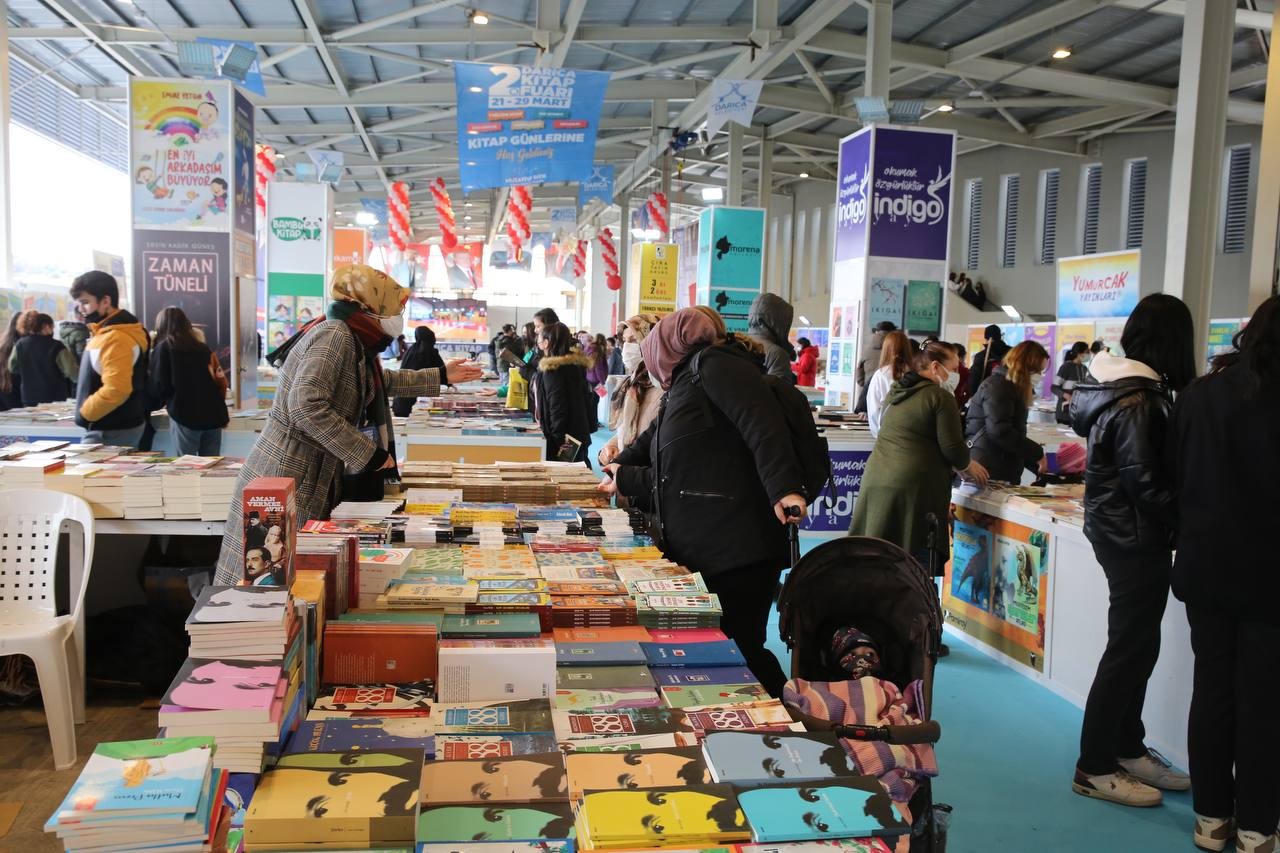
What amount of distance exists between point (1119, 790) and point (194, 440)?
205 inches

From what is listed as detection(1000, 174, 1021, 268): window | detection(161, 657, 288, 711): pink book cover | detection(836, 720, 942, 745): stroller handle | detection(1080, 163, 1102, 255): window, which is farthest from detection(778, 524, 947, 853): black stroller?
detection(1000, 174, 1021, 268): window

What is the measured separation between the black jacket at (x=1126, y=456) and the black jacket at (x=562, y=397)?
160 inches

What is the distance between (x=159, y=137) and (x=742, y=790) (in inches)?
275

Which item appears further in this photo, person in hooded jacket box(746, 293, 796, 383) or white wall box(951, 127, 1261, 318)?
white wall box(951, 127, 1261, 318)

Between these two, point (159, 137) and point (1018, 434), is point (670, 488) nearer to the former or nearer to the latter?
point (1018, 434)

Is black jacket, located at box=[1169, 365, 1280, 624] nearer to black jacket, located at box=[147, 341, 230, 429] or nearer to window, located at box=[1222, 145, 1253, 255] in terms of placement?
black jacket, located at box=[147, 341, 230, 429]

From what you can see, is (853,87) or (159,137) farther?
(853,87)

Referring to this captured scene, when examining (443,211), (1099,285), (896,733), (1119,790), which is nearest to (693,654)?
(896,733)

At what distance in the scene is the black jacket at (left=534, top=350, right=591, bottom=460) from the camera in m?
6.84

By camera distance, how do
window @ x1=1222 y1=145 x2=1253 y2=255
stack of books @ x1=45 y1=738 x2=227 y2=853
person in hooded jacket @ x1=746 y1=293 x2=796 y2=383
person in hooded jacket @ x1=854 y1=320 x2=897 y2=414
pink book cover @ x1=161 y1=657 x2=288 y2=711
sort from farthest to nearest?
window @ x1=1222 y1=145 x2=1253 y2=255
person in hooded jacket @ x1=854 y1=320 x2=897 y2=414
person in hooded jacket @ x1=746 y1=293 x2=796 y2=383
pink book cover @ x1=161 y1=657 x2=288 y2=711
stack of books @ x1=45 y1=738 x2=227 y2=853

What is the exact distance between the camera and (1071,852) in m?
3.00

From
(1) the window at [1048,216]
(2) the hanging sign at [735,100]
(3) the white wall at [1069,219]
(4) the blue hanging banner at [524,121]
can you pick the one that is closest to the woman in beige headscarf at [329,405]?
(4) the blue hanging banner at [524,121]

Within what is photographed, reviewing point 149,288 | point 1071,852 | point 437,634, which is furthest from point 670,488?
point 149,288

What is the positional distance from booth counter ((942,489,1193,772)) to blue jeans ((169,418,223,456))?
442cm
